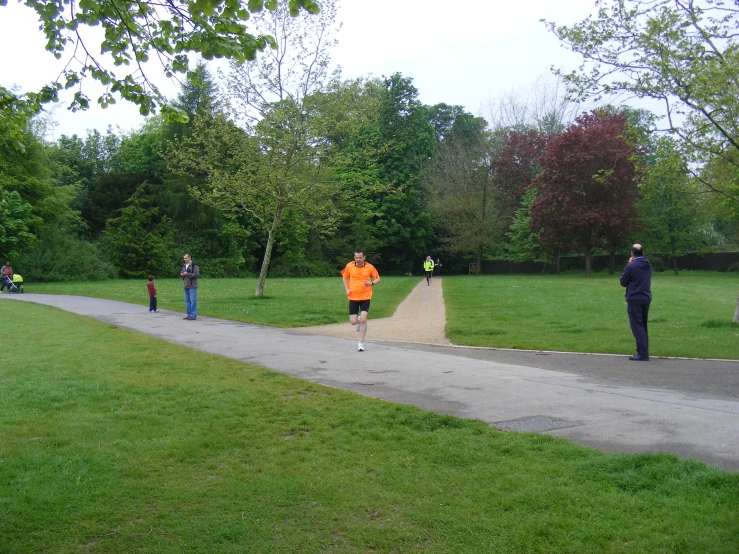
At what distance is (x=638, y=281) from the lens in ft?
38.6

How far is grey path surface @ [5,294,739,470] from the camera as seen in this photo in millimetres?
6082

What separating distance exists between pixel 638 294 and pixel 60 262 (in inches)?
1621

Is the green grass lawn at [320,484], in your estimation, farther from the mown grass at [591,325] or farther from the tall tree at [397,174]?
the tall tree at [397,174]

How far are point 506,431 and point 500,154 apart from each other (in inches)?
2241

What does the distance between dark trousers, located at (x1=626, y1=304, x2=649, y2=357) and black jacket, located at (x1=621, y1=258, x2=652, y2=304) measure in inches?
4.8

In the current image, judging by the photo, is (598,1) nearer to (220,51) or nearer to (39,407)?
(220,51)

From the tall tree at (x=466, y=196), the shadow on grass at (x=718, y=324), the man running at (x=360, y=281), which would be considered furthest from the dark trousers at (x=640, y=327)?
the tall tree at (x=466, y=196)

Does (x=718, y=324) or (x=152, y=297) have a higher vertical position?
(x=152, y=297)

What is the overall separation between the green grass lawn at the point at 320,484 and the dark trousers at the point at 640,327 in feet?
19.1

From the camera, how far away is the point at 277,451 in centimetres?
579

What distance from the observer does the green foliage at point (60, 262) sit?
4312 cm

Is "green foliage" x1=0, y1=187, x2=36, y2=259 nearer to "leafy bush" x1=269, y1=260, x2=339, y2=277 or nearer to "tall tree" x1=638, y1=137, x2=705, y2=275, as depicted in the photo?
"leafy bush" x1=269, y1=260, x2=339, y2=277

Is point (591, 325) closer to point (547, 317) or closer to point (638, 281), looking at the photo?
point (547, 317)

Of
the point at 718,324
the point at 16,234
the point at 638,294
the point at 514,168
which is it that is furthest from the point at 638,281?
the point at 514,168
